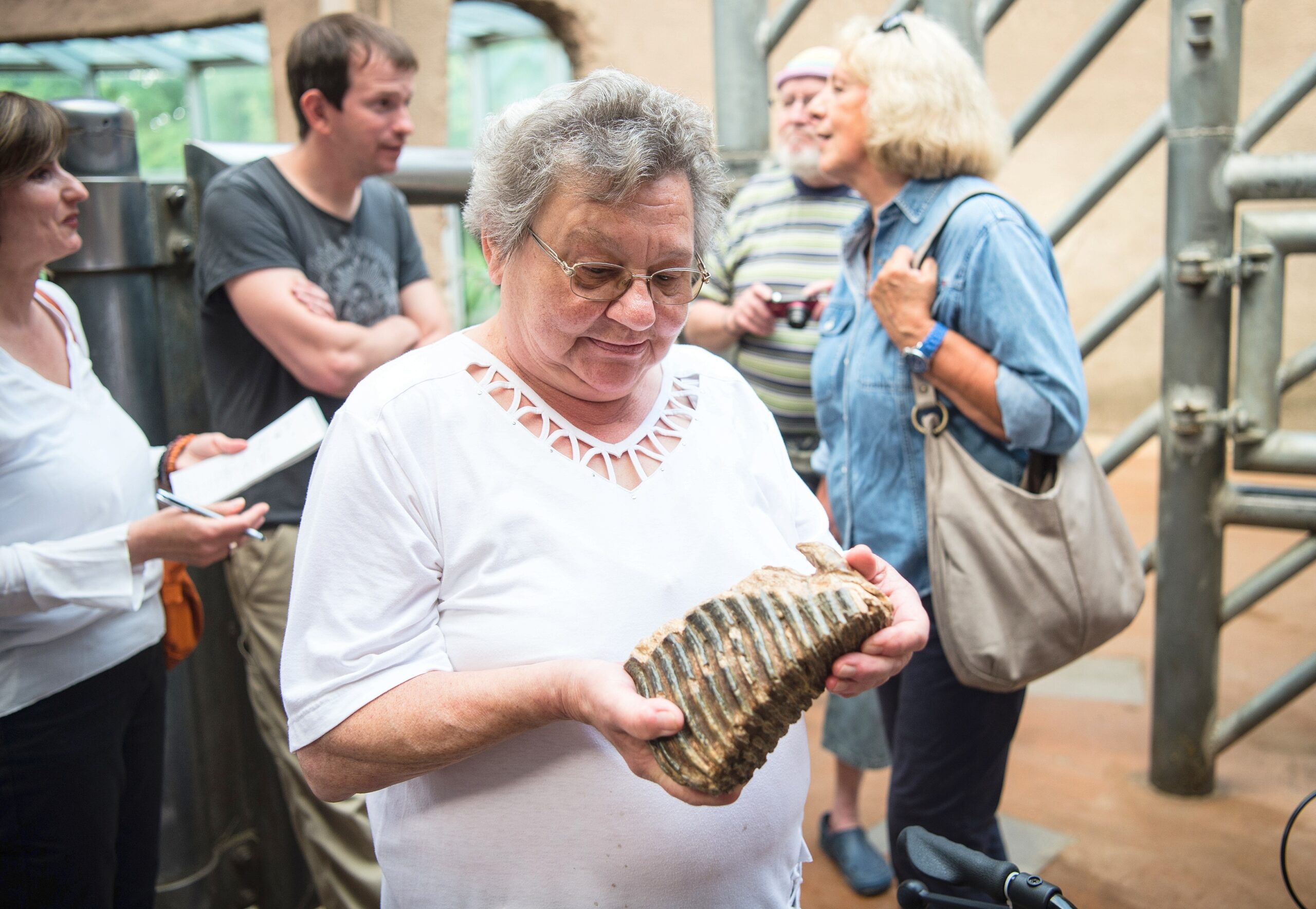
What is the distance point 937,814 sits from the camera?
6.54 feet

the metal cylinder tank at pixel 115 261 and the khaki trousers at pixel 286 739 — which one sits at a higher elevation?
the metal cylinder tank at pixel 115 261

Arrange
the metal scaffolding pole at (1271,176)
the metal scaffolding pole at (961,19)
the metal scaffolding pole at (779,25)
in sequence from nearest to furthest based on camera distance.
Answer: the metal scaffolding pole at (1271,176), the metal scaffolding pole at (961,19), the metal scaffolding pole at (779,25)

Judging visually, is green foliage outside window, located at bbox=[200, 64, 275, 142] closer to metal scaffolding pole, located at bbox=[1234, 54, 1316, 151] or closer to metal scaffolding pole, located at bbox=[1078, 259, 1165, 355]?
metal scaffolding pole, located at bbox=[1078, 259, 1165, 355]

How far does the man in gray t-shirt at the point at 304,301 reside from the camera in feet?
7.05

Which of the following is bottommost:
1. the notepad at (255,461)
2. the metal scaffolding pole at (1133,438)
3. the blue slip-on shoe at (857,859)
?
the blue slip-on shoe at (857,859)

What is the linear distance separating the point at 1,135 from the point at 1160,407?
108 inches

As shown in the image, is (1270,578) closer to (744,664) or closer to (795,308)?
(795,308)

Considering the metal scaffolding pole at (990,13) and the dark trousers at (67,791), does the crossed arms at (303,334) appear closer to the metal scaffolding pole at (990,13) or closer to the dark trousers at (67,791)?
the dark trousers at (67,791)

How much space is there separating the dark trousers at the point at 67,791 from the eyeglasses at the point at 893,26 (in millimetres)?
1876

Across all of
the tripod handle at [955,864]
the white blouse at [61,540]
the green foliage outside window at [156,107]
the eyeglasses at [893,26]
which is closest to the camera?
the tripod handle at [955,864]

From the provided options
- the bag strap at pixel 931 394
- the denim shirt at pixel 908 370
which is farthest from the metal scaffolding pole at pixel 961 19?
the bag strap at pixel 931 394

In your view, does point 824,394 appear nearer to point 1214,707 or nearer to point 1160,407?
point 1160,407

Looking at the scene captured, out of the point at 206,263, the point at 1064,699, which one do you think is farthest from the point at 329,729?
the point at 1064,699

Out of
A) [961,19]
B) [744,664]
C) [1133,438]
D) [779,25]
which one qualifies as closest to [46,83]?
[779,25]
